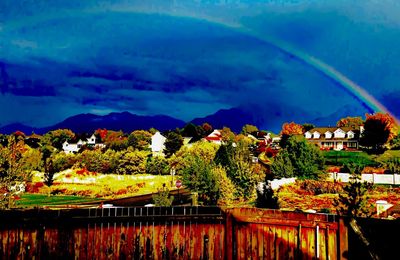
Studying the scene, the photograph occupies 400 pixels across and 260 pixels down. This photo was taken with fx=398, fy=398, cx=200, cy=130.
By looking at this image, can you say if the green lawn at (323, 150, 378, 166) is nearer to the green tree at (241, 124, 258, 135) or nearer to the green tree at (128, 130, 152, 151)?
the green tree at (128, 130, 152, 151)

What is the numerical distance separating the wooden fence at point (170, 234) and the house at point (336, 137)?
96.3 metres

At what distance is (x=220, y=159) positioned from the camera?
36062 millimetres

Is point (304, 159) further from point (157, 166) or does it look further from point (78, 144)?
point (78, 144)

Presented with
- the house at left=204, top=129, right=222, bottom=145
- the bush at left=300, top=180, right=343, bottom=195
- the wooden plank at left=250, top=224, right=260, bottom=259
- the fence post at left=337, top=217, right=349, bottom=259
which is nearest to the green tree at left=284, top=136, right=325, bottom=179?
the bush at left=300, top=180, right=343, bottom=195

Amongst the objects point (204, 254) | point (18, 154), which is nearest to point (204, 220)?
point (204, 254)

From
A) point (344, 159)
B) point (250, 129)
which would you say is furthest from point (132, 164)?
point (250, 129)

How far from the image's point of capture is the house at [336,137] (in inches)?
4146

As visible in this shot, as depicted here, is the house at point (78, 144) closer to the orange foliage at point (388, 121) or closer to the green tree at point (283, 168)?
the orange foliage at point (388, 121)

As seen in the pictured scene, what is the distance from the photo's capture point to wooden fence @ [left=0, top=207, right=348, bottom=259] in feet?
31.1

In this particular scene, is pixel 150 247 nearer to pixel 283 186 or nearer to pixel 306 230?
pixel 306 230

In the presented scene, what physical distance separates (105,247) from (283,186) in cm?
4180

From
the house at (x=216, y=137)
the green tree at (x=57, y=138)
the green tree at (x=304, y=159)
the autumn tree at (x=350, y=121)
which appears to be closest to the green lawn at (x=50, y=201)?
the green tree at (x=304, y=159)

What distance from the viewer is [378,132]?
84.4 m

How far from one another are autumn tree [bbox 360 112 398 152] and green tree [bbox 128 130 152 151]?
2363 inches
